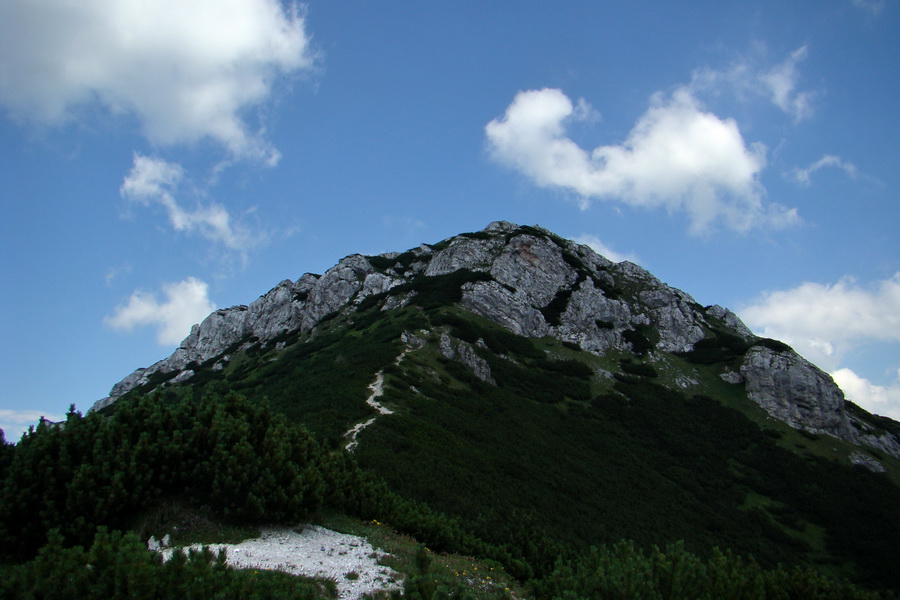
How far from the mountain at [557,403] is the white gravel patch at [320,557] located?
5223 millimetres

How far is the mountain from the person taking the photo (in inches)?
1391

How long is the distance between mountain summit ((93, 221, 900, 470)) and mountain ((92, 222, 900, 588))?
0.41 meters

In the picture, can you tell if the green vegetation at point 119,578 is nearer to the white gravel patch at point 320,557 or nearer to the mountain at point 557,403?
the white gravel patch at point 320,557

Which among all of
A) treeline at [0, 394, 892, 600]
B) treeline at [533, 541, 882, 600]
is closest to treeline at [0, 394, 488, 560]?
treeline at [0, 394, 892, 600]

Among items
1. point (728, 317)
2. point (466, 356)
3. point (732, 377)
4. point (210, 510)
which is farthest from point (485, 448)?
point (728, 317)

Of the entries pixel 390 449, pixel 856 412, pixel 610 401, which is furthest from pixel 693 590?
pixel 856 412

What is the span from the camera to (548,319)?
271ft

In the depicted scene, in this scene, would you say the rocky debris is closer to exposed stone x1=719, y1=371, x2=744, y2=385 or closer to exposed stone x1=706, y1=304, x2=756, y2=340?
exposed stone x1=719, y1=371, x2=744, y2=385

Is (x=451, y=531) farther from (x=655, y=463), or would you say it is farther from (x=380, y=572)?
(x=655, y=463)

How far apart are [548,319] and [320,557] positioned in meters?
73.4

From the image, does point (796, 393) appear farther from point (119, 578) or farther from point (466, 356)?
point (119, 578)

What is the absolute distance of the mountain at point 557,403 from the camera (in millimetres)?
35344

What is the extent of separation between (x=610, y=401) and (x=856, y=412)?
177 ft

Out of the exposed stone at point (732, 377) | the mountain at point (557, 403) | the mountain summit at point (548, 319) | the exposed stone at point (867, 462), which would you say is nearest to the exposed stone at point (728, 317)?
the mountain summit at point (548, 319)
